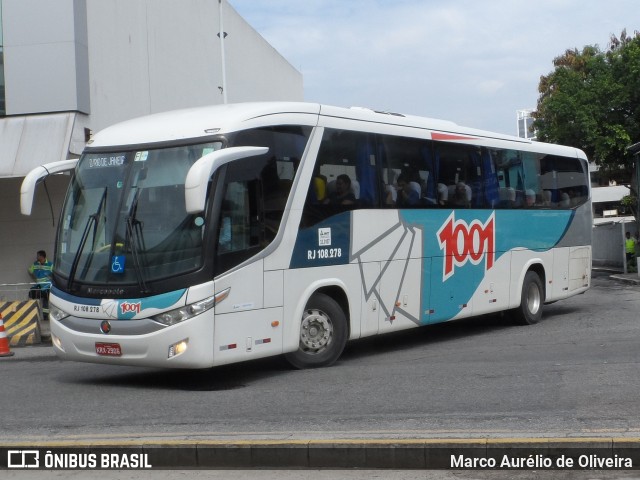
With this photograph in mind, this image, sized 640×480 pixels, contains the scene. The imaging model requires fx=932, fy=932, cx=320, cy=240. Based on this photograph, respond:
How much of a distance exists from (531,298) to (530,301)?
0.22 feet

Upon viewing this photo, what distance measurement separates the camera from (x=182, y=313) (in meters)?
10.2

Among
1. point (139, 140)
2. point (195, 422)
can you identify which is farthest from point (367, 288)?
point (195, 422)

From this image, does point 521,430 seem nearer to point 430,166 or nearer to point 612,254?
point 430,166

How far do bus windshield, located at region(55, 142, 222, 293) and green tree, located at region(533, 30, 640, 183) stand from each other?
3284 cm

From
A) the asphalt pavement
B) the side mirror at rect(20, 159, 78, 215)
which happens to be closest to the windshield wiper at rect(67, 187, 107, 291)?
the side mirror at rect(20, 159, 78, 215)

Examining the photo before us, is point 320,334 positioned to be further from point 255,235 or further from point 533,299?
point 533,299

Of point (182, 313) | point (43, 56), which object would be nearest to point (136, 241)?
point (182, 313)

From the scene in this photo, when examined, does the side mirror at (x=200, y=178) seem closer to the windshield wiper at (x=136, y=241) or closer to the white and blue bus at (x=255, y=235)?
the white and blue bus at (x=255, y=235)

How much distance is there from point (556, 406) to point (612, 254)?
34.3 metres

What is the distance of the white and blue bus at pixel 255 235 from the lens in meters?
10.4

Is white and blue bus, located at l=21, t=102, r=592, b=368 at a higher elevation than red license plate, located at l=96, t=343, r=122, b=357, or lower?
higher

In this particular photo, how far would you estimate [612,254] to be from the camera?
136 feet

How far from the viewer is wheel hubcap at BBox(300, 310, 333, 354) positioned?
11.9 m

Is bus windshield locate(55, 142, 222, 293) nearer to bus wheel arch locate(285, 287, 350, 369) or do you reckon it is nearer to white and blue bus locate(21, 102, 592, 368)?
white and blue bus locate(21, 102, 592, 368)
